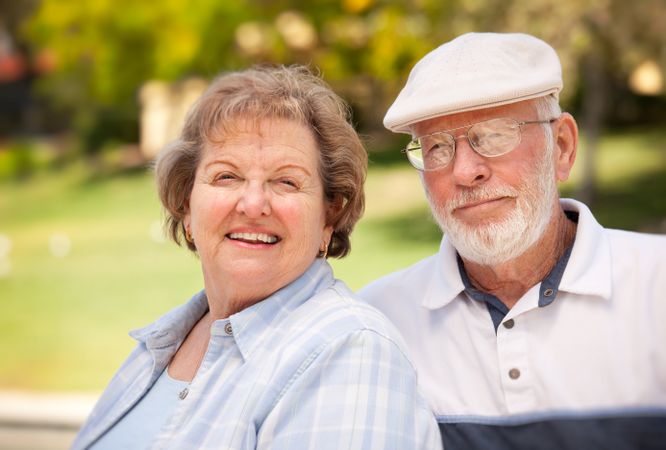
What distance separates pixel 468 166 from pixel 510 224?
21cm

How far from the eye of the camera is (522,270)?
2553 millimetres

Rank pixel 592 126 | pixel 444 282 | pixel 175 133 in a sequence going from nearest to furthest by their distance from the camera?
1. pixel 444 282
2. pixel 592 126
3. pixel 175 133

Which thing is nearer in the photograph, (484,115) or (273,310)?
(273,310)

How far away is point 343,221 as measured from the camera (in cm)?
254

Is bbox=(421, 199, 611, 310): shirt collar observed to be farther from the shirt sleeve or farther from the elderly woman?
the shirt sleeve

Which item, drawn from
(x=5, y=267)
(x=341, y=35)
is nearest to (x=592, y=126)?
(x=341, y=35)

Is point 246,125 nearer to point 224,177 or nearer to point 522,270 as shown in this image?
point 224,177

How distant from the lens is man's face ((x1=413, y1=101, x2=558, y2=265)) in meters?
2.47

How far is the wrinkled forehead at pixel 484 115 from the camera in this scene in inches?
97.0

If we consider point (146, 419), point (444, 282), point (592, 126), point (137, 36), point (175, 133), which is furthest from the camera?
point (175, 133)

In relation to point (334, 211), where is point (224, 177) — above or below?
above

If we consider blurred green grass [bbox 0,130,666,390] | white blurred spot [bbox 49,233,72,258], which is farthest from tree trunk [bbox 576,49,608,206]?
white blurred spot [bbox 49,233,72,258]

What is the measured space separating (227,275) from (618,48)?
36.5 feet

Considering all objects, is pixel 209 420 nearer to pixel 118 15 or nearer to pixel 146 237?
pixel 146 237
